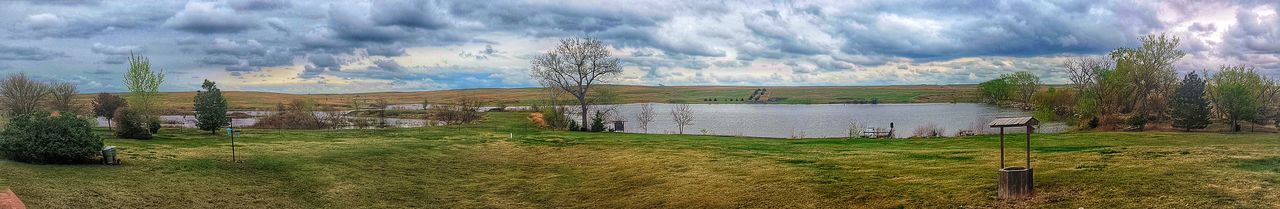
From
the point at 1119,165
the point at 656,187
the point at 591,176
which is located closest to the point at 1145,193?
the point at 1119,165

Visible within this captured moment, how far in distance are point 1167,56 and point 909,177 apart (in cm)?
5961

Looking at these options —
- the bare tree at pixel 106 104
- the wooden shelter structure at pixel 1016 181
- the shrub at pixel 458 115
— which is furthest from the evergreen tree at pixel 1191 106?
the bare tree at pixel 106 104

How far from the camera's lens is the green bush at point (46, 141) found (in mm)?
21252

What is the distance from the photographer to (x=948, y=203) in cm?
1540

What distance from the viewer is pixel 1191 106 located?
51.9m

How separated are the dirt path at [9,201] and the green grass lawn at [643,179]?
0.34m

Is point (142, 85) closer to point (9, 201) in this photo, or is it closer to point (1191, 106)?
point (9, 201)

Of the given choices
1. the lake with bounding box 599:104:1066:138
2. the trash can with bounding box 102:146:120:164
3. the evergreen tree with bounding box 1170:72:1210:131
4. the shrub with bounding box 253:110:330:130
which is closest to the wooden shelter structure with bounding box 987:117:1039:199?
the trash can with bounding box 102:146:120:164

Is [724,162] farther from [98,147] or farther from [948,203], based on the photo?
[98,147]

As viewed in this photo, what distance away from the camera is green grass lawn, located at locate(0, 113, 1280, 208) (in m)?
15.4

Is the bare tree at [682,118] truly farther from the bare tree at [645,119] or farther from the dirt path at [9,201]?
the dirt path at [9,201]

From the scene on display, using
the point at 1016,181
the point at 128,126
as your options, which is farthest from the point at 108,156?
the point at 1016,181

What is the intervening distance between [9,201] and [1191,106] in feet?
208

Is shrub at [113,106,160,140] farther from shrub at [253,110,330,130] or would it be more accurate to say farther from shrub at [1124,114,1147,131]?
shrub at [1124,114,1147,131]
